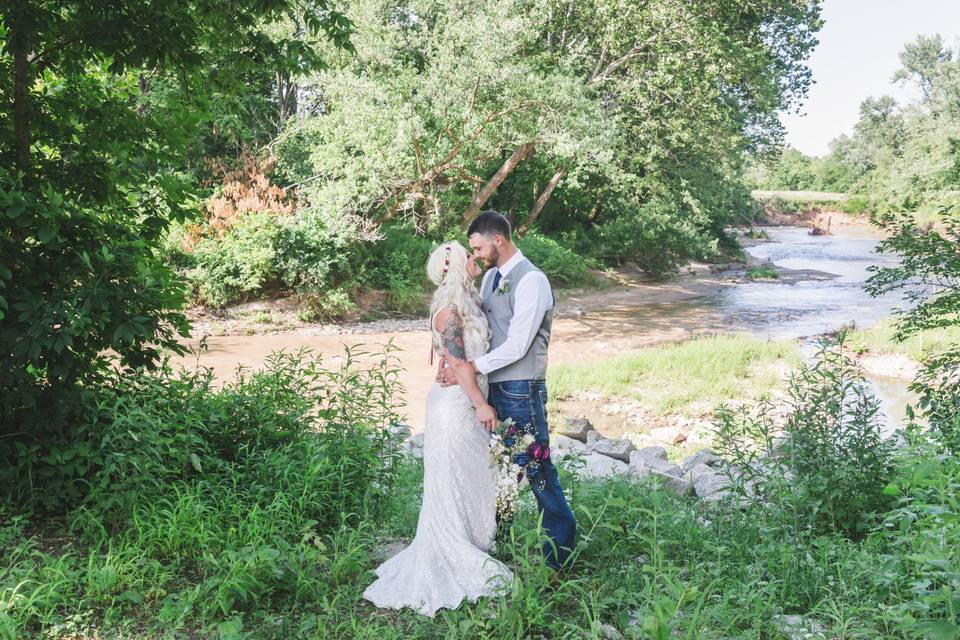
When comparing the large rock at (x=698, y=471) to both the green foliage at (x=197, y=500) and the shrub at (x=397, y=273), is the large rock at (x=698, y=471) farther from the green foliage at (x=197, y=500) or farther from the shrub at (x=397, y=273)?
the shrub at (x=397, y=273)

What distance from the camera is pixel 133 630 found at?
133 inches

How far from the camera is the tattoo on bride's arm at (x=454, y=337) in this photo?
382 cm

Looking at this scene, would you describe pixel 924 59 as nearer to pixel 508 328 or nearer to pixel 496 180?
pixel 496 180

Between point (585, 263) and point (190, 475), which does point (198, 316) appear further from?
point (585, 263)

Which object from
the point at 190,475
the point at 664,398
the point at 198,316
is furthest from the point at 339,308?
the point at 190,475

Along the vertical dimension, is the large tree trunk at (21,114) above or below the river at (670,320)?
above

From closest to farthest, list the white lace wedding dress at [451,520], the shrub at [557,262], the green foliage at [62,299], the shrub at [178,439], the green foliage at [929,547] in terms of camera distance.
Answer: the green foliage at [929,547], the white lace wedding dress at [451,520], the green foliage at [62,299], the shrub at [178,439], the shrub at [557,262]

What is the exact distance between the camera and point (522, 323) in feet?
12.4

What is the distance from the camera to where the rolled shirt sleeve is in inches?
148

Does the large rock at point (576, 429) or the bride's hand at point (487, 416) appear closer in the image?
the bride's hand at point (487, 416)

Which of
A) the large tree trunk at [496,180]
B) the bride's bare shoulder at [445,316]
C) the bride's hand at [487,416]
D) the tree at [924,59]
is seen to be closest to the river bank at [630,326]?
the large tree trunk at [496,180]

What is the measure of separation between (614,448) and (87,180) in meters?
6.75

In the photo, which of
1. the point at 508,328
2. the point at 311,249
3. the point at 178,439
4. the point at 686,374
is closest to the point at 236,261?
the point at 311,249

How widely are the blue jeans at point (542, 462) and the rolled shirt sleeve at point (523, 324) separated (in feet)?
0.61
